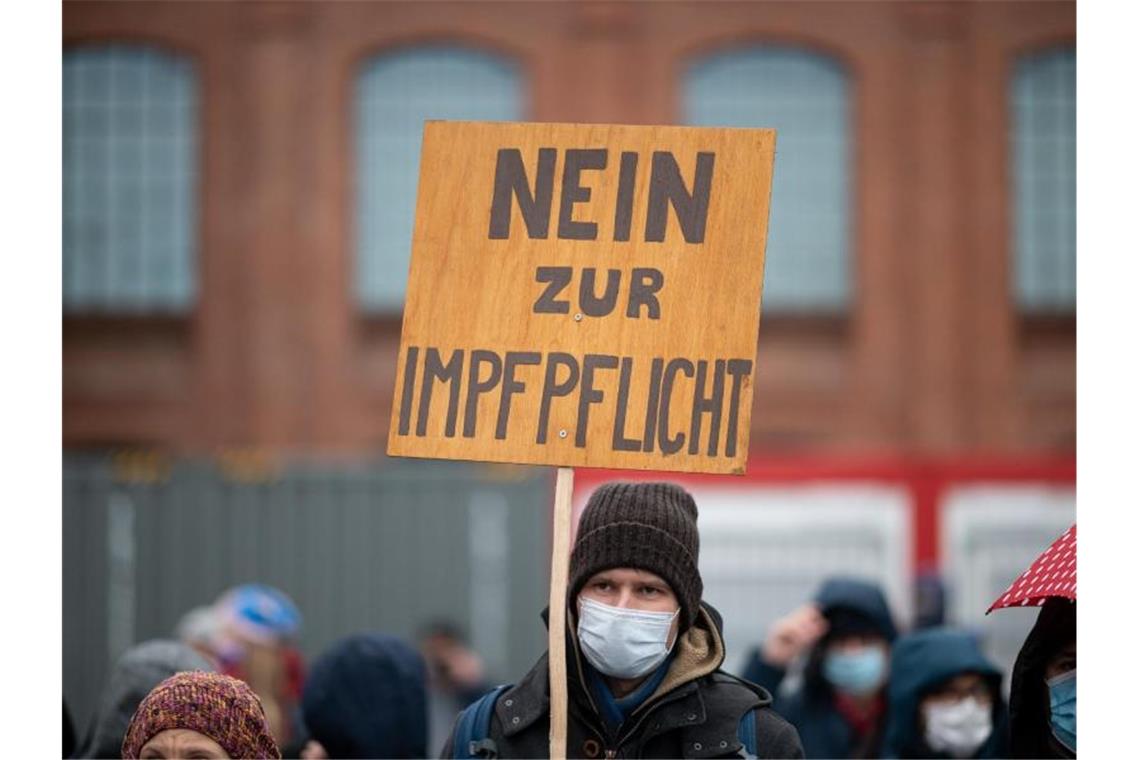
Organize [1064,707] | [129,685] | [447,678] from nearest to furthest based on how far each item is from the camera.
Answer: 1. [1064,707]
2. [129,685]
3. [447,678]

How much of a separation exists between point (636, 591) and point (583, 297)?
26.3 inches

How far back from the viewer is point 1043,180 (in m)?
26.7

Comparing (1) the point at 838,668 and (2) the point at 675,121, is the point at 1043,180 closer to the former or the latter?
(2) the point at 675,121

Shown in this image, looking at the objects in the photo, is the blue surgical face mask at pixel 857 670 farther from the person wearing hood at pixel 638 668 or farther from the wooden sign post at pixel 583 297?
the wooden sign post at pixel 583 297

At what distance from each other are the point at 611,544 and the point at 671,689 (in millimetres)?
328

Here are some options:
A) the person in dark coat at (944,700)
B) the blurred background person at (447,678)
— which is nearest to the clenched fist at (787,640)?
the person in dark coat at (944,700)

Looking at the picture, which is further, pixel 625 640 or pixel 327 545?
pixel 327 545

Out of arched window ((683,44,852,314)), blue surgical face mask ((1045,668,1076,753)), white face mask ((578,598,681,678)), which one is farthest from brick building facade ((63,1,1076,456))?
white face mask ((578,598,681,678))

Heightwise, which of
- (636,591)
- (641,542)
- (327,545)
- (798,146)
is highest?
(798,146)

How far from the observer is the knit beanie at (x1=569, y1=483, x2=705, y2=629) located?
4453 millimetres

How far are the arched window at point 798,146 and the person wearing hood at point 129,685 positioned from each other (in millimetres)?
20861

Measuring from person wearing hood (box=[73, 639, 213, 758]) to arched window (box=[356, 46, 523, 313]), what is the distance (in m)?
20.7

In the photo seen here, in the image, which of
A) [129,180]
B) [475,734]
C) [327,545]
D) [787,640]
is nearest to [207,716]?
[475,734]

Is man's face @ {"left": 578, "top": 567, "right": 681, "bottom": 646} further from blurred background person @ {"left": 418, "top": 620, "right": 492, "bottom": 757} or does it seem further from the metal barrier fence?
the metal barrier fence
